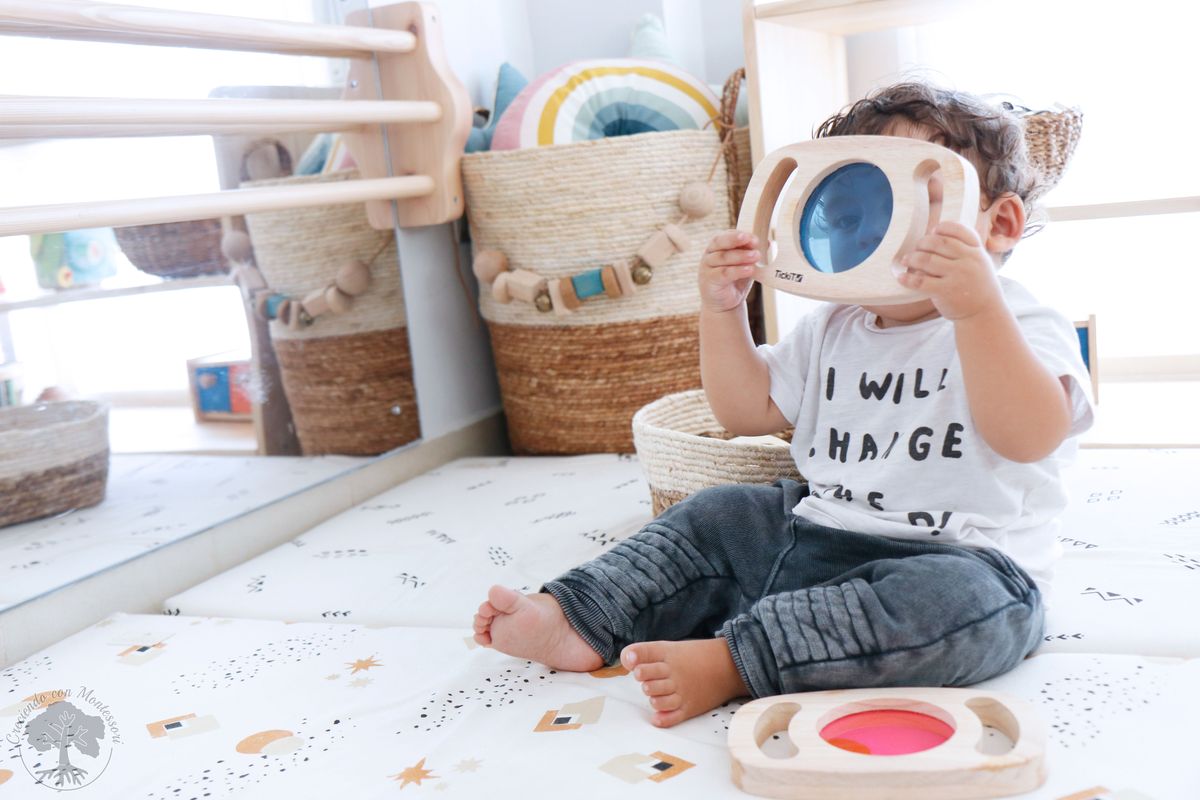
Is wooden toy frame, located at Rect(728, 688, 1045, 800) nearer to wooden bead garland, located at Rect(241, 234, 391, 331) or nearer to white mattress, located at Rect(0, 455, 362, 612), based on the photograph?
white mattress, located at Rect(0, 455, 362, 612)

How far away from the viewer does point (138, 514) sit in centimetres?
119

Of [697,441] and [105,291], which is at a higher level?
[105,291]

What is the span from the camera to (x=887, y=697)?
2.44 feet

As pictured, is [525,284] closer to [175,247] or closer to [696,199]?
[696,199]

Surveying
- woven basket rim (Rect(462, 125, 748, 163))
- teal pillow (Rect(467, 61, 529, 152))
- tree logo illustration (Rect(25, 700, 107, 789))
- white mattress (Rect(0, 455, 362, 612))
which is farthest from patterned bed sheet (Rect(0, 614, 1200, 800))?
teal pillow (Rect(467, 61, 529, 152))

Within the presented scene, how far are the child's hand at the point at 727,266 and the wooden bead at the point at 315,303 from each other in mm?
680

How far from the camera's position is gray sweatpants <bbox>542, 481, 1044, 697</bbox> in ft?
2.48

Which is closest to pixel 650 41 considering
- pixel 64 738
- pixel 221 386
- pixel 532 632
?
pixel 221 386

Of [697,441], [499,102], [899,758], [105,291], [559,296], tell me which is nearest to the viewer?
[899,758]

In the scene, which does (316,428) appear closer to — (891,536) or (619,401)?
(619,401)

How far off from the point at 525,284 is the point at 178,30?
58cm

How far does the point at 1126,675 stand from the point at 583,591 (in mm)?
404

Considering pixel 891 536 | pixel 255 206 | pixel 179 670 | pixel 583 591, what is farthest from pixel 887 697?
pixel 255 206

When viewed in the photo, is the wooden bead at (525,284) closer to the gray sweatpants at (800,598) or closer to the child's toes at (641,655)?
the gray sweatpants at (800,598)
